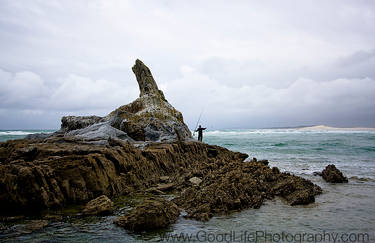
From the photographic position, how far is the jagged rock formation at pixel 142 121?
1264cm

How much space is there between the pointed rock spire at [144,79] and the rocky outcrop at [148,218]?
560 inches

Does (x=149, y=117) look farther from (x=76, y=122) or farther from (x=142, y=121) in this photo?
(x=76, y=122)

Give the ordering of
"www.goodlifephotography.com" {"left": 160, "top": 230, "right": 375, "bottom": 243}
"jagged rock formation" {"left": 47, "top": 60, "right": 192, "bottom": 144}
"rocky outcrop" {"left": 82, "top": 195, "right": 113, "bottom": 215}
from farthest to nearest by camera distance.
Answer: "jagged rock formation" {"left": 47, "top": 60, "right": 192, "bottom": 144}
"rocky outcrop" {"left": 82, "top": 195, "right": 113, "bottom": 215}
"www.goodlifephotography.com" {"left": 160, "top": 230, "right": 375, "bottom": 243}

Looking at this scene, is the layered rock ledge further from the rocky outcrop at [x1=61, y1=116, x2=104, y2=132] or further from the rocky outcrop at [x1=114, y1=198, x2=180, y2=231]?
the rocky outcrop at [x1=61, y1=116, x2=104, y2=132]

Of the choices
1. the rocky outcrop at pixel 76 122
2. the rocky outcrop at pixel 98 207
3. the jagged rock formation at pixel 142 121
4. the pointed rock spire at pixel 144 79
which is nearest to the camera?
the rocky outcrop at pixel 98 207

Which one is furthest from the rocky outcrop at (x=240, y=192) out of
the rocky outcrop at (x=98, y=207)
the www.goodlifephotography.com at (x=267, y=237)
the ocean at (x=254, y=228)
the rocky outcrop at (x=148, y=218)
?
the rocky outcrop at (x=98, y=207)

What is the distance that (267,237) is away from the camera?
4500mm

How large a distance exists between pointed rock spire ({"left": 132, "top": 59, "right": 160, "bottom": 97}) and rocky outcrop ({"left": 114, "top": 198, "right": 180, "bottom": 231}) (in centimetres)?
1423

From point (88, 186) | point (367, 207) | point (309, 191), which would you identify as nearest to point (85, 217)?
point (88, 186)

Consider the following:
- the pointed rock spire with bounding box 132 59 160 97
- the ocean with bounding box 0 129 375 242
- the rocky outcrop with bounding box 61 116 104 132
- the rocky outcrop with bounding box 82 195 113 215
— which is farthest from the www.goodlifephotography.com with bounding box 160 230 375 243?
the pointed rock spire with bounding box 132 59 160 97

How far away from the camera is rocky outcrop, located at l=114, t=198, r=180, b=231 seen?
4.74 metres

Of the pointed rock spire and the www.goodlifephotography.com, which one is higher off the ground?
the pointed rock spire

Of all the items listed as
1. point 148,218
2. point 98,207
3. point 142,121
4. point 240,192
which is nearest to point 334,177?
point 240,192

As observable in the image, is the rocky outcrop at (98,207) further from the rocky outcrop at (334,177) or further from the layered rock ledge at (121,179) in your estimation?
the rocky outcrop at (334,177)
